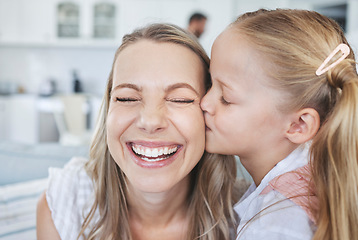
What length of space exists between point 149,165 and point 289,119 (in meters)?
0.41

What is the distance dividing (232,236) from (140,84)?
0.58 meters

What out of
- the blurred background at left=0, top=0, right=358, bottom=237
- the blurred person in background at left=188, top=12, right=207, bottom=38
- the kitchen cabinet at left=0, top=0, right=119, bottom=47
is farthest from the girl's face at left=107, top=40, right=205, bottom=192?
the kitchen cabinet at left=0, top=0, right=119, bottom=47

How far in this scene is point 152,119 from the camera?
1020mm

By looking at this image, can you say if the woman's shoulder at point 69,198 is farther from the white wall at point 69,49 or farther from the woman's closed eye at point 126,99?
the white wall at point 69,49

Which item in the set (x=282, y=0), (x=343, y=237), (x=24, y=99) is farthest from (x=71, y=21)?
(x=343, y=237)

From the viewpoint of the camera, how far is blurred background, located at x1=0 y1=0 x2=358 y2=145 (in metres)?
5.32

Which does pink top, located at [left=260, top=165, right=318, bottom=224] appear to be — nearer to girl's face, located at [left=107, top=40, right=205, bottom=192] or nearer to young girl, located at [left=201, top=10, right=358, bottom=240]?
young girl, located at [left=201, top=10, right=358, bottom=240]

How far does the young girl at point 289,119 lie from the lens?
89cm

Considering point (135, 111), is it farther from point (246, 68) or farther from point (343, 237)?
point (343, 237)

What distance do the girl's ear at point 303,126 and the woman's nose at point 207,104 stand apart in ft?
0.73

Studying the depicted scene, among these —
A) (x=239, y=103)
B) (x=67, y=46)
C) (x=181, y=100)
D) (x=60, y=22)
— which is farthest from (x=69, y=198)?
(x=67, y=46)

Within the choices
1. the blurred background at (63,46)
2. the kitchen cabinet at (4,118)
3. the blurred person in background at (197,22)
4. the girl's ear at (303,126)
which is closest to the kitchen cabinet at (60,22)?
the blurred background at (63,46)

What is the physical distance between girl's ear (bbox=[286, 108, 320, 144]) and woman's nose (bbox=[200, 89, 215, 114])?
0.22m

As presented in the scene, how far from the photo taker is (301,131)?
3.46ft
